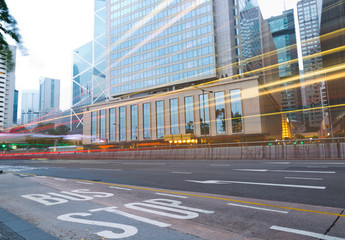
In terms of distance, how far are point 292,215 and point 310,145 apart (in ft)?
51.9

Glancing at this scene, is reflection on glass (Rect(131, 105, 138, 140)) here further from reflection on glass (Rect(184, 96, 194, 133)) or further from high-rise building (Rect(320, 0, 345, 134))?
high-rise building (Rect(320, 0, 345, 134))

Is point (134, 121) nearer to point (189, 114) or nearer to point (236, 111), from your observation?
point (189, 114)

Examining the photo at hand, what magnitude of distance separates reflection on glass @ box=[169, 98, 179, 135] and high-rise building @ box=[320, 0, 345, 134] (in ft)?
132

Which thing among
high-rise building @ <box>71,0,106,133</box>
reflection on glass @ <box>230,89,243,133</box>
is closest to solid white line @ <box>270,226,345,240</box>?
reflection on glass @ <box>230,89,243,133</box>

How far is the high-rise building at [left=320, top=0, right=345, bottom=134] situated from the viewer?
56688 mm

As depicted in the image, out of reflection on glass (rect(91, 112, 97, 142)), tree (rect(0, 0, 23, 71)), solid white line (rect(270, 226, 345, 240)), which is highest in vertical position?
reflection on glass (rect(91, 112, 97, 142))

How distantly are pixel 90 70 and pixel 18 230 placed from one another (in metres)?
153

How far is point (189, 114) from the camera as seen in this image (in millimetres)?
64062

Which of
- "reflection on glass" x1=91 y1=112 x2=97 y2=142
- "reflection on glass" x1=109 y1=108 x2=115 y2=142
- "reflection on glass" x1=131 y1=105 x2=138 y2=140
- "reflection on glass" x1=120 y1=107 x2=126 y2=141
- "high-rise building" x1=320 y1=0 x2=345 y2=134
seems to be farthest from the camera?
"reflection on glass" x1=91 y1=112 x2=97 y2=142

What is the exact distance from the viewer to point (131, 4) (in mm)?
77688

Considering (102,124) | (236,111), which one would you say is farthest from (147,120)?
(236,111)

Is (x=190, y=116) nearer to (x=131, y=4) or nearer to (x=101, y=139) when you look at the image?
(x=101, y=139)

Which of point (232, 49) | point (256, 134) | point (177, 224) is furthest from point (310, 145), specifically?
point (232, 49)

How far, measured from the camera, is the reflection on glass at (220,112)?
194ft
